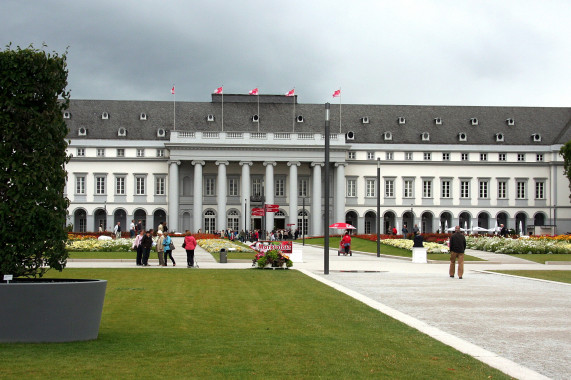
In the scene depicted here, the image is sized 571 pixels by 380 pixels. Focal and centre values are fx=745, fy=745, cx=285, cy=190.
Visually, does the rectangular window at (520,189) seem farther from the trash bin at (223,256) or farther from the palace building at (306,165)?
the trash bin at (223,256)

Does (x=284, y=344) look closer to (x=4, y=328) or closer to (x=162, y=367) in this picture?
(x=162, y=367)

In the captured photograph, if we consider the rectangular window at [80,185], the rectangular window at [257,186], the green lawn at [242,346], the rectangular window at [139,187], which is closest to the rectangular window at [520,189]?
the rectangular window at [257,186]

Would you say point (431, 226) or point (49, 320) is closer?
point (49, 320)

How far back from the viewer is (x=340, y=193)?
91.6 metres

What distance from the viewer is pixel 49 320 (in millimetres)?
10906

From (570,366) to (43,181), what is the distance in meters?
8.07

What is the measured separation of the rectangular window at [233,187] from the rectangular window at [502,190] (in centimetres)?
3344

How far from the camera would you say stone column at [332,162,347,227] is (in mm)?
91250

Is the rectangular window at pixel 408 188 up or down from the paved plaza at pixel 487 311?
up

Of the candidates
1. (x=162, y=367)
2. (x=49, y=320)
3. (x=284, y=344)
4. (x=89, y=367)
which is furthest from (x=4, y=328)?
(x=284, y=344)

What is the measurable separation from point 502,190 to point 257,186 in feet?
103

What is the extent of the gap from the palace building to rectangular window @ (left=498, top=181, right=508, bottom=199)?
Result: 0.42 feet

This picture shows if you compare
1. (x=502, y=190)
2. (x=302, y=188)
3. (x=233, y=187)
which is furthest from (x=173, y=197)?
(x=502, y=190)

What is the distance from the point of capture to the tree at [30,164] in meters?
11.2
